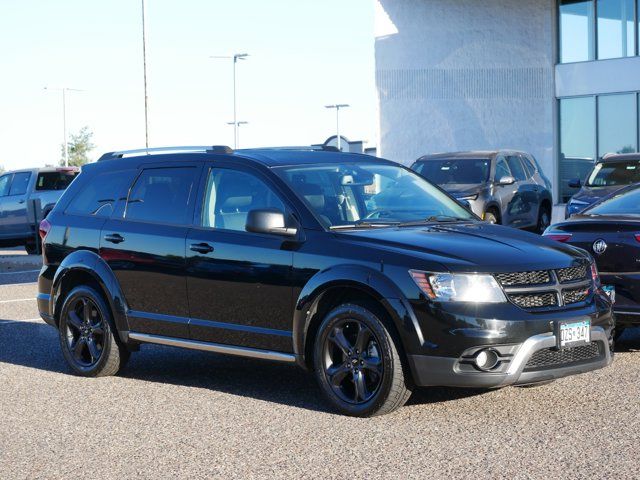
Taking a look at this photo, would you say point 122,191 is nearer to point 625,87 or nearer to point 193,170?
point 193,170

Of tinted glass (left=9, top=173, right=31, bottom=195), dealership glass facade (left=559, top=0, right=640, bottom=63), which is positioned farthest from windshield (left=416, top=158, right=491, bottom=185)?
dealership glass facade (left=559, top=0, right=640, bottom=63)

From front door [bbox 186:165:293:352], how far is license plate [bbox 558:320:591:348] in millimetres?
1757

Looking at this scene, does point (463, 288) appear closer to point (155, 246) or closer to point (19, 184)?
point (155, 246)

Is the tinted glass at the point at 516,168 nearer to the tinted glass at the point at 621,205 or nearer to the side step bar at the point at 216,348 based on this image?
the tinted glass at the point at 621,205

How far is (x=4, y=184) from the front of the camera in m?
27.2

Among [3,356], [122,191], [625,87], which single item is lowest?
[3,356]

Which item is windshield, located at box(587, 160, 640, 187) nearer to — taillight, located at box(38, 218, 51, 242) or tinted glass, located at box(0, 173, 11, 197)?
taillight, located at box(38, 218, 51, 242)

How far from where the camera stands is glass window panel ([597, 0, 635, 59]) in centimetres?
3516

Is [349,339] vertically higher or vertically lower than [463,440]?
higher

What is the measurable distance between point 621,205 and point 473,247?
10.8ft

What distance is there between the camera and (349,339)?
7.46 meters

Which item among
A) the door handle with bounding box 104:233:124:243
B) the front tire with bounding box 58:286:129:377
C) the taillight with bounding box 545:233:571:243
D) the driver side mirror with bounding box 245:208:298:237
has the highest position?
the driver side mirror with bounding box 245:208:298:237

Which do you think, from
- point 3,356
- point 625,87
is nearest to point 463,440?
point 3,356

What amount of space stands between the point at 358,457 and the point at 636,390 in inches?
103
